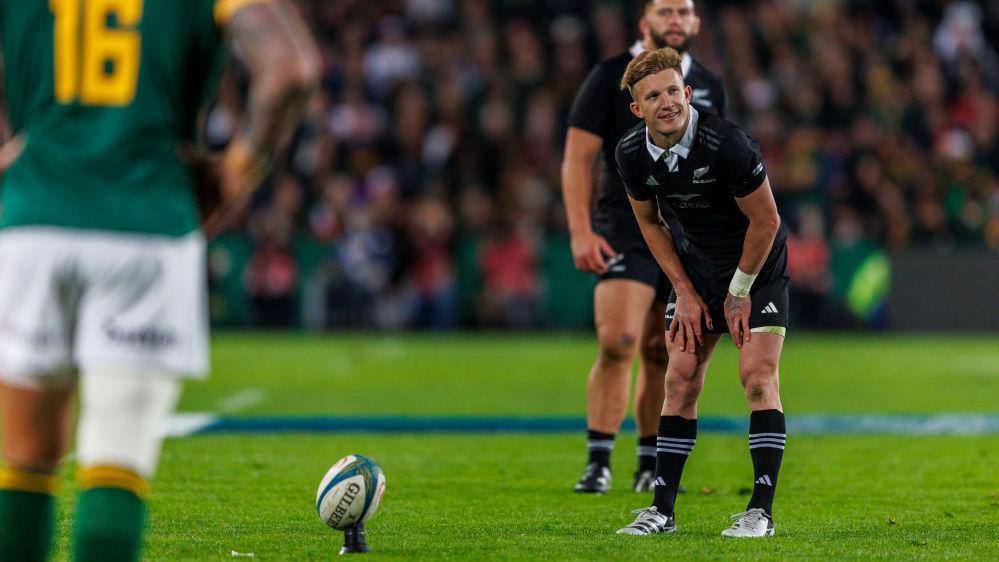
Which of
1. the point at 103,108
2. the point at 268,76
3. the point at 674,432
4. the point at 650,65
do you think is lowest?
the point at 674,432

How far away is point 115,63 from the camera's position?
3740 millimetres

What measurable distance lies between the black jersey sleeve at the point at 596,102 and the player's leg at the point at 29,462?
4361 millimetres

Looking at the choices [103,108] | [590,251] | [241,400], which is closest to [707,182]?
[590,251]

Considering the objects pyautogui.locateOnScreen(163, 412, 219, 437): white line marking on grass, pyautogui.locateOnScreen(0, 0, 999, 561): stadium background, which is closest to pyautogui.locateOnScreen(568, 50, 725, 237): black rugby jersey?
pyautogui.locateOnScreen(163, 412, 219, 437): white line marking on grass

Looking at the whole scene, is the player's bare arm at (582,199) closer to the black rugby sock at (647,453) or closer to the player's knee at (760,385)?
the black rugby sock at (647,453)

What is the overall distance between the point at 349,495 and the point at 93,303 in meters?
2.19

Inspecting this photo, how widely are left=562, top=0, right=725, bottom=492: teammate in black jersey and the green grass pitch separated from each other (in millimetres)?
423

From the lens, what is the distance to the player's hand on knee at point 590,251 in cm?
767

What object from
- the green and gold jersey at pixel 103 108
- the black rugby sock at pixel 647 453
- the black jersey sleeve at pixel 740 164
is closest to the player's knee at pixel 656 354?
the black rugby sock at pixel 647 453

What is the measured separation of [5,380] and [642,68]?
3049 mm

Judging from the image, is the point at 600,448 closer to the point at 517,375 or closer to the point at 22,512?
the point at 22,512

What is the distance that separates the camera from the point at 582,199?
25.4ft

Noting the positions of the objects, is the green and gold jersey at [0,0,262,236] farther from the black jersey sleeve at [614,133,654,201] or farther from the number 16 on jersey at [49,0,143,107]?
the black jersey sleeve at [614,133,654,201]

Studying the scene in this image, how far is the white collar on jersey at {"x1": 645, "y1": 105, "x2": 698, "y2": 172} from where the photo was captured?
605 centimetres
